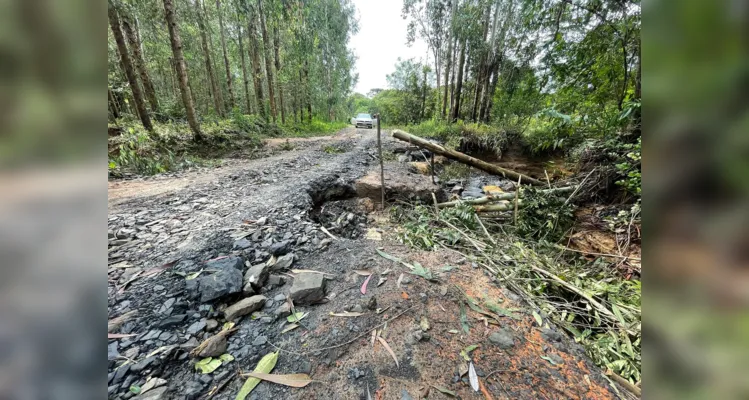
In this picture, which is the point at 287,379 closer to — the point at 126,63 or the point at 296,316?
the point at 296,316

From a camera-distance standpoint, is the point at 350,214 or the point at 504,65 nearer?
the point at 350,214

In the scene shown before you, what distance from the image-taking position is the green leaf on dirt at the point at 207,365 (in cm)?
154

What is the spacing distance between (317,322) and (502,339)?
1.32 meters

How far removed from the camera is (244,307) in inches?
76.9

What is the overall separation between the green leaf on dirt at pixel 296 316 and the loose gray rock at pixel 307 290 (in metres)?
0.10

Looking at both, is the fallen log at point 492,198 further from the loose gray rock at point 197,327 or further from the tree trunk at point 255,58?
the tree trunk at point 255,58

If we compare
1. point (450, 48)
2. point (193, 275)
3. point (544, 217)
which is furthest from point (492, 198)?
point (450, 48)

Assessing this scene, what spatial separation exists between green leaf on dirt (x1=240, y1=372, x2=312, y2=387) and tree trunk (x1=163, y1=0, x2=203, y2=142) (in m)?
8.16

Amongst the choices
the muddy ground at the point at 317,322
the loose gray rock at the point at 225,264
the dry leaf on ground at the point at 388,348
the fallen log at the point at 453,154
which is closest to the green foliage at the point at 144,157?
the muddy ground at the point at 317,322

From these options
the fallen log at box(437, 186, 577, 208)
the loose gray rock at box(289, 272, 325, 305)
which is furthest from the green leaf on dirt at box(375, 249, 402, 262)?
the fallen log at box(437, 186, 577, 208)

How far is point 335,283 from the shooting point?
94.4 inches
